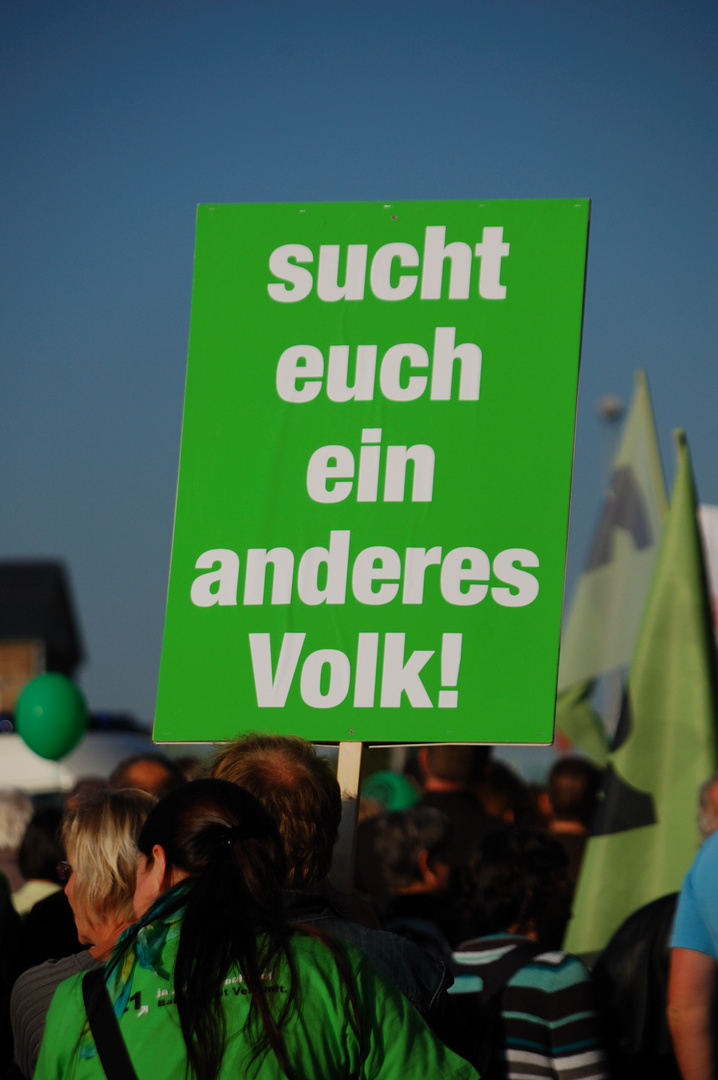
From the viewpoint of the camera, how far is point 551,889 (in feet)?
11.2

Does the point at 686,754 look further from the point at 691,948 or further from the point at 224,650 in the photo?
the point at 224,650

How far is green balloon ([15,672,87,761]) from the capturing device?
338 inches

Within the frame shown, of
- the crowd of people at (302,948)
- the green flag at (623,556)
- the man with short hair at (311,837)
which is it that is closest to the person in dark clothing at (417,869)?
the crowd of people at (302,948)

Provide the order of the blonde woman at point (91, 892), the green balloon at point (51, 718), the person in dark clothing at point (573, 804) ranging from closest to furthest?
the blonde woman at point (91, 892)
the person in dark clothing at point (573, 804)
the green balloon at point (51, 718)

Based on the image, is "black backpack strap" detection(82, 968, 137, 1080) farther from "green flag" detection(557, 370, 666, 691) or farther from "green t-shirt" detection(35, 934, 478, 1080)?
"green flag" detection(557, 370, 666, 691)

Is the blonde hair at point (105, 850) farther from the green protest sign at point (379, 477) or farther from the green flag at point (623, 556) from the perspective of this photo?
the green flag at point (623, 556)

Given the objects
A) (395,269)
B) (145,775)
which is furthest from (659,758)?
(395,269)

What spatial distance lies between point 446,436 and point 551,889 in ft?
4.13

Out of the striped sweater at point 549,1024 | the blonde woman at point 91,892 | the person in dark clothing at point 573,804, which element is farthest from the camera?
the person in dark clothing at point 573,804

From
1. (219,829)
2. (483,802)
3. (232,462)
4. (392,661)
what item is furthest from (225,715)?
(483,802)

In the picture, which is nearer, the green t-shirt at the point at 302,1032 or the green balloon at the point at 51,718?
the green t-shirt at the point at 302,1032

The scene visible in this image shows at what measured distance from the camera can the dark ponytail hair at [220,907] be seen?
5.82 ft

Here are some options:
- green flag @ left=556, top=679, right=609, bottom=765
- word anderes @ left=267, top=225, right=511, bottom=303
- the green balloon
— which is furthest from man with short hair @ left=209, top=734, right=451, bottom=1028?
the green balloon

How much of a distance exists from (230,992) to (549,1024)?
1.49m
